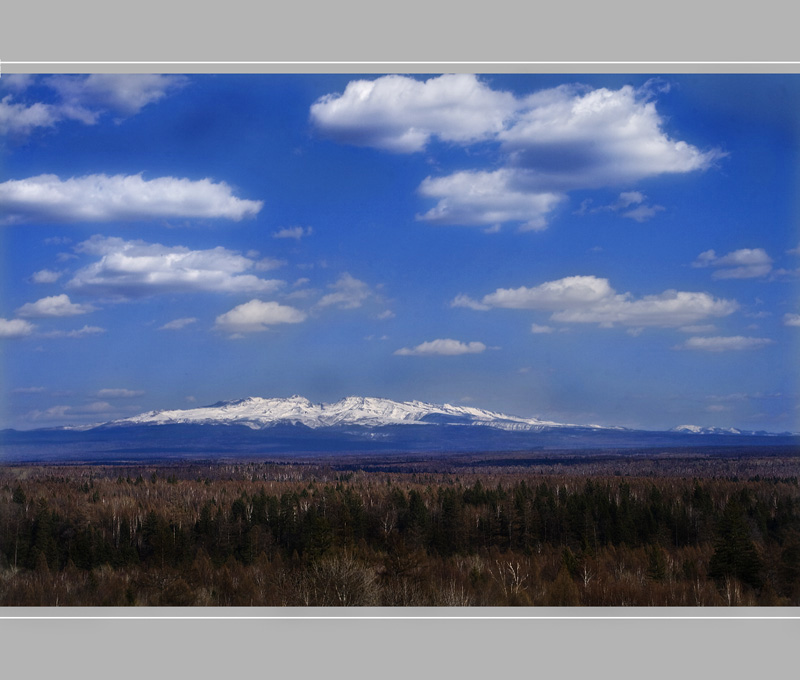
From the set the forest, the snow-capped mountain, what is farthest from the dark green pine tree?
the snow-capped mountain

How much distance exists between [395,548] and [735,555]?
7.92 meters

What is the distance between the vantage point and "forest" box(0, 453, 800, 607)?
15.8 metres

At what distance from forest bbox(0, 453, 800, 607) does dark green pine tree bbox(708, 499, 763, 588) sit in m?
0.04

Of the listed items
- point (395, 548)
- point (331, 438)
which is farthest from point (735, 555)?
point (331, 438)

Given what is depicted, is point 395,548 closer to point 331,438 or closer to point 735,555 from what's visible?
point 735,555

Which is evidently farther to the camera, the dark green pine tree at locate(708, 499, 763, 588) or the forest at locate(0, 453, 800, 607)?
the dark green pine tree at locate(708, 499, 763, 588)

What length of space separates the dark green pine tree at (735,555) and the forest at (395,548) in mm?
41

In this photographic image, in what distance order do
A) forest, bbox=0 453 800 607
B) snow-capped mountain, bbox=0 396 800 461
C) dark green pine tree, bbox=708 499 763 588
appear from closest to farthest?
forest, bbox=0 453 800 607, dark green pine tree, bbox=708 499 763 588, snow-capped mountain, bbox=0 396 800 461

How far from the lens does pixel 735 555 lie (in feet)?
57.8

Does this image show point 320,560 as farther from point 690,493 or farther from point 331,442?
point 331,442

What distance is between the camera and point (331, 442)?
179500 millimetres

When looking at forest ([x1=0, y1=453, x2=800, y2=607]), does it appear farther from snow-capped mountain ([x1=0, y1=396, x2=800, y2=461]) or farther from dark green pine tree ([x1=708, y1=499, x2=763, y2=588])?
snow-capped mountain ([x1=0, y1=396, x2=800, y2=461])
